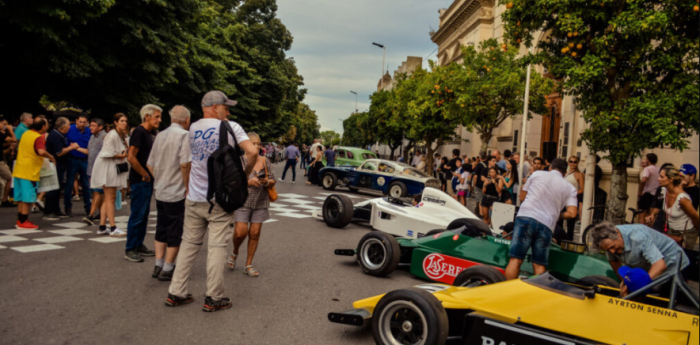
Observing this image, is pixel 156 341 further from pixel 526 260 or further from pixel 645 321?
pixel 526 260

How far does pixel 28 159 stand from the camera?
860 cm

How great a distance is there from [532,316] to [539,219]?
2209mm

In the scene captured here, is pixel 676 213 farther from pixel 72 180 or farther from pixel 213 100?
pixel 72 180

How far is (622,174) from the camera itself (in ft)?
32.2

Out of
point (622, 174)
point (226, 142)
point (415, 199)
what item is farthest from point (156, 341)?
point (622, 174)

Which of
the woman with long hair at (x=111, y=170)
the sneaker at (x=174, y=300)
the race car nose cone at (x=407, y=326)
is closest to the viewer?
the race car nose cone at (x=407, y=326)

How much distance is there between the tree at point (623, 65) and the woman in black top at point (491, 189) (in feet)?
6.78

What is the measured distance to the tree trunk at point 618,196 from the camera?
973cm

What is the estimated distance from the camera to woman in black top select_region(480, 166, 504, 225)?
36.8 ft

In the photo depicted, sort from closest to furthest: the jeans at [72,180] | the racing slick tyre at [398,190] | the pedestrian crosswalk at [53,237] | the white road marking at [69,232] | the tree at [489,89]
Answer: the pedestrian crosswalk at [53,237] < the white road marking at [69,232] < the jeans at [72,180] < the racing slick tyre at [398,190] < the tree at [489,89]

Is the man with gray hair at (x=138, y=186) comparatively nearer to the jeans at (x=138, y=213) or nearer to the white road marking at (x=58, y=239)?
the jeans at (x=138, y=213)

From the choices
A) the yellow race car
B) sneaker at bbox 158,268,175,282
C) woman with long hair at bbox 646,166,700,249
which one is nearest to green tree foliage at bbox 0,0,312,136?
sneaker at bbox 158,268,175,282

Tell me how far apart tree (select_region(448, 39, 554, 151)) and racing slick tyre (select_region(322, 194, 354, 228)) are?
10371 mm

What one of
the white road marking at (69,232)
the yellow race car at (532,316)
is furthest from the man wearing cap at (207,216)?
the white road marking at (69,232)
